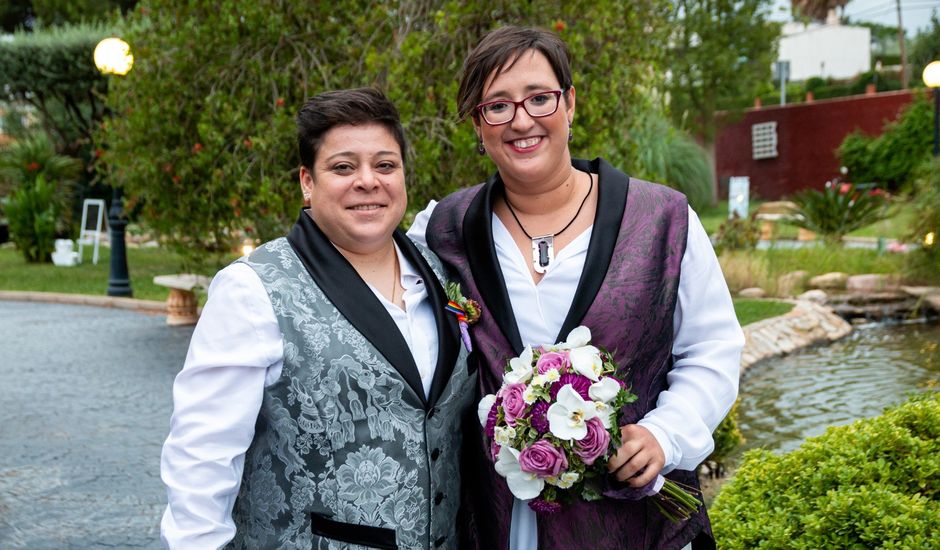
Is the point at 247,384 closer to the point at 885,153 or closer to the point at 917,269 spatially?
the point at 917,269

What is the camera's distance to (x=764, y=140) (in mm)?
34969

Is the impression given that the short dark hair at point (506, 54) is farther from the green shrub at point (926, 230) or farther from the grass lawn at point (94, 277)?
the green shrub at point (926, 230)

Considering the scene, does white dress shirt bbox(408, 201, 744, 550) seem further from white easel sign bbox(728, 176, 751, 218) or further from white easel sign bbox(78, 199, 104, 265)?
white easel sign bbox(78, 199, 104, 265)

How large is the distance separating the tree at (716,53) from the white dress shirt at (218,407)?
29366mm

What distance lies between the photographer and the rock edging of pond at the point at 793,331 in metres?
A: 10.2

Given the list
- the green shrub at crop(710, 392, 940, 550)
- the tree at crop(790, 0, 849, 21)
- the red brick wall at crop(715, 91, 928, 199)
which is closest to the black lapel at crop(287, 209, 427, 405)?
the green shrub at crop(710, 392, 940, 550)

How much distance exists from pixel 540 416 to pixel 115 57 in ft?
34.1

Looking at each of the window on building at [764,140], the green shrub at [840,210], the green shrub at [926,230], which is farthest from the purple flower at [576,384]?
the window on building at [764,140]

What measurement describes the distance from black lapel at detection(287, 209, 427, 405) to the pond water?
15.7 feet

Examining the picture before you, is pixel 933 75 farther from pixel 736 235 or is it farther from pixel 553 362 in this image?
pixel 553 362

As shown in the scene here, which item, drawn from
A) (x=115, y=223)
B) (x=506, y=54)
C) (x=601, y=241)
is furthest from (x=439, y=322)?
(x=115, y=223)

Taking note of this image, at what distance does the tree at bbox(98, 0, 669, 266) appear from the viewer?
773 cm

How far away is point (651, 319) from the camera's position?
246 cm

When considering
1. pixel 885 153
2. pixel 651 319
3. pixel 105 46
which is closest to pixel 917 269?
pixel 105 46
